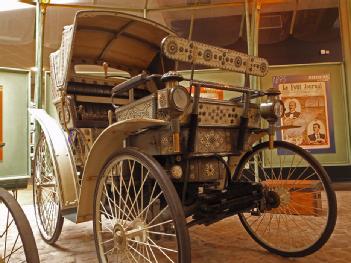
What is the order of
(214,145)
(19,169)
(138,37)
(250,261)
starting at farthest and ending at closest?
(19,169) → (138,37) → (250,261) → (214,145)

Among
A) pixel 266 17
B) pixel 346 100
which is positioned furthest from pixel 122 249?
pixel 266 17

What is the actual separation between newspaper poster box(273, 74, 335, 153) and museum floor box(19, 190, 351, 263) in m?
1.52

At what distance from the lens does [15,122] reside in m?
Answer: 3.48

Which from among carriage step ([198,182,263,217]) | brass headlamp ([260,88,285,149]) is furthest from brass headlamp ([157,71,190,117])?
brass headlamp ([260,88,285,149])

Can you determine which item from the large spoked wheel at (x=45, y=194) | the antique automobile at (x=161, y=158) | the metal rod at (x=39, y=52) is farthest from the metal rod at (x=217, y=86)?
the metal rod at (x=39, y=52)

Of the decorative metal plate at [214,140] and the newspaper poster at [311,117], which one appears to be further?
the newspaper poster at [311,117]

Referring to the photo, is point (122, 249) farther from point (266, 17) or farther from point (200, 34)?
point (266, 17)

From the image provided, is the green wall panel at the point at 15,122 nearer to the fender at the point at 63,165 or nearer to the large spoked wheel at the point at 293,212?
the fender at the point at 63,165

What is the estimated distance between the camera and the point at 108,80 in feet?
10.2

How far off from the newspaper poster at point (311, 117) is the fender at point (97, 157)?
308 centimetres

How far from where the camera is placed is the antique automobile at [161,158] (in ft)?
5.36

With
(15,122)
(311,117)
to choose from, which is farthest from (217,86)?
(311,117)

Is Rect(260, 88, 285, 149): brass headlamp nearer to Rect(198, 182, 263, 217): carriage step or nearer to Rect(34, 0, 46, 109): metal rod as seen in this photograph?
Rect(198, 182, 263, 217): carriage step

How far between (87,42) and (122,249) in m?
1.96
